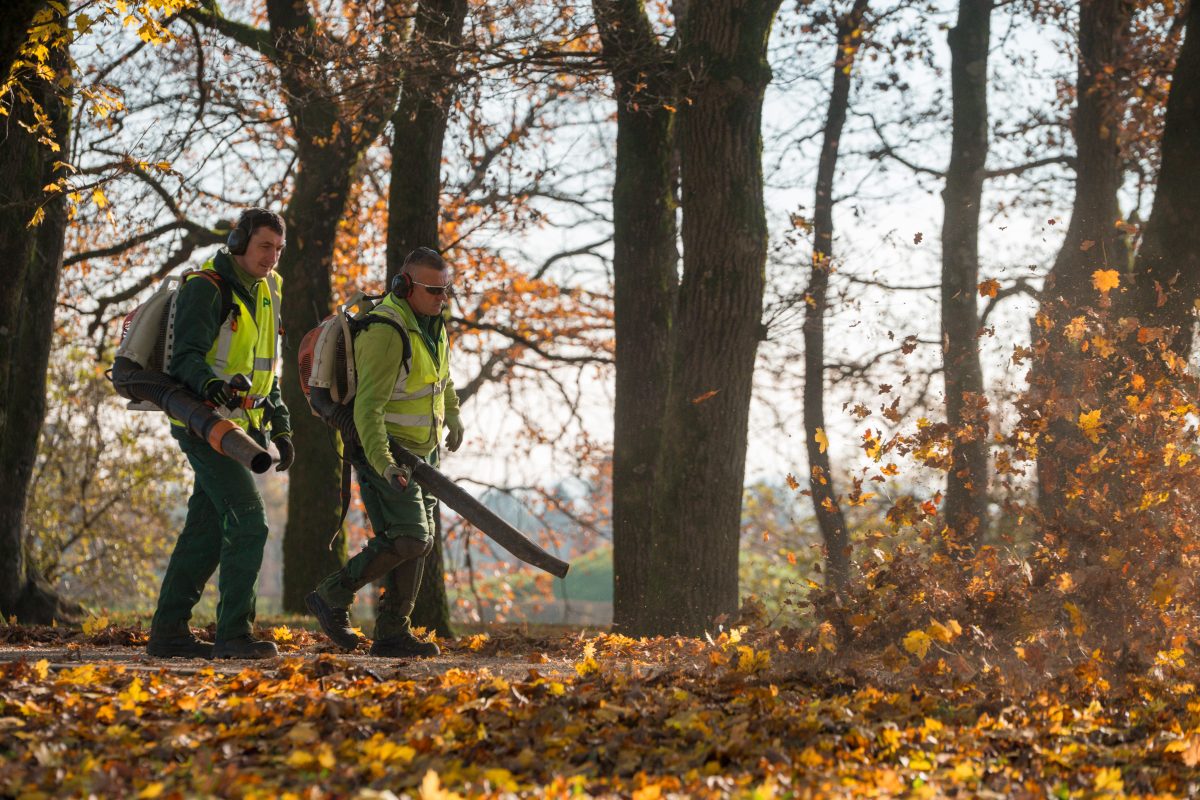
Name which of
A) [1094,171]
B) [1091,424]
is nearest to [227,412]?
[1091,424]

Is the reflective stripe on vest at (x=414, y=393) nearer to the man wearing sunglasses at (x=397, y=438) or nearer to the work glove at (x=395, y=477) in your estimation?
the man wearing sunglasses at (x=397, y=438)

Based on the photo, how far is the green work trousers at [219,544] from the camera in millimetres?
6418

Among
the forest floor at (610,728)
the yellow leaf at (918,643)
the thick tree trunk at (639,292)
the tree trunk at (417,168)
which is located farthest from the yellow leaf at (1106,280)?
the tree trunk at (417,168)

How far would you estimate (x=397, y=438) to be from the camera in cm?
694

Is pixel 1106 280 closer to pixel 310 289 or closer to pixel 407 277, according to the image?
pixel 407 277

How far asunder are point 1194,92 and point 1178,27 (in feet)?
16.5

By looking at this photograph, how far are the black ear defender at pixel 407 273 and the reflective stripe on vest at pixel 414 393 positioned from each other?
0.06m

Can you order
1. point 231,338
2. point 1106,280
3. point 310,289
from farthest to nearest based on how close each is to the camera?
point 310,289, point 1106,280, point 231,338

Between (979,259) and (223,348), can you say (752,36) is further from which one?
(979,259)

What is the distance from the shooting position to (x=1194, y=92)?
33.7 feet

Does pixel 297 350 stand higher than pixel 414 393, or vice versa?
pixel 297 350

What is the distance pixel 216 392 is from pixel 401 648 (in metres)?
1.93

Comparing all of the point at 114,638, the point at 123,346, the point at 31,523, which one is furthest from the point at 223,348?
the point at 31,523

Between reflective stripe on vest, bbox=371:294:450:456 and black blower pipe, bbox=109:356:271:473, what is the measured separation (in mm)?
923
